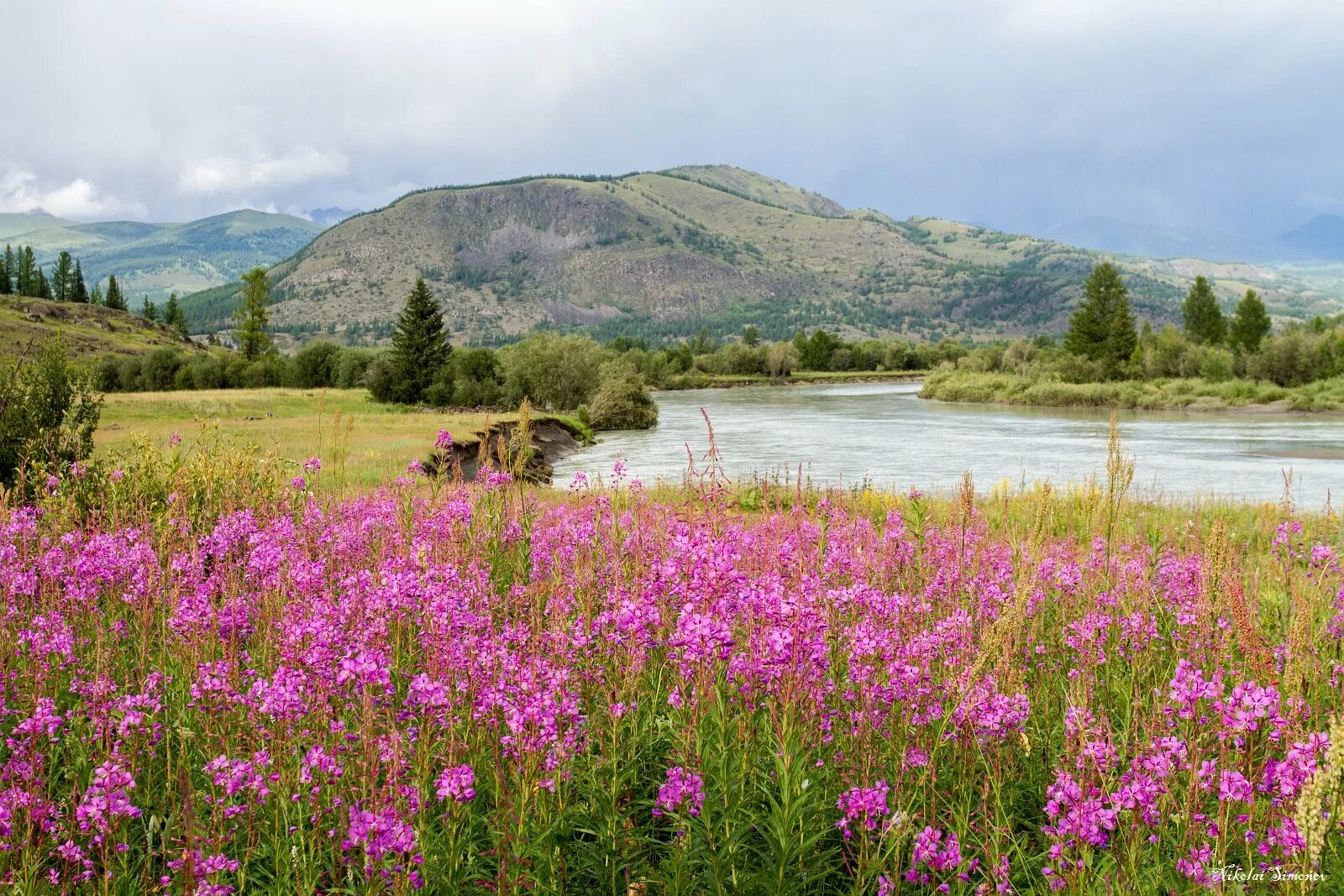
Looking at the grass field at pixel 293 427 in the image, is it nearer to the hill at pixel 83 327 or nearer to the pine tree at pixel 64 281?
the hill at pixel 83 327

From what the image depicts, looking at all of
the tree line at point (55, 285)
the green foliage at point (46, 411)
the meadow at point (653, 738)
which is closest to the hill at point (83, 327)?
the tree line at point (55, 285)

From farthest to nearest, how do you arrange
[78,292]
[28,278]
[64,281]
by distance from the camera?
[78,292] < [64,281] < [28,278]

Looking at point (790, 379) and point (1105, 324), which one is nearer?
point (1105, 324)

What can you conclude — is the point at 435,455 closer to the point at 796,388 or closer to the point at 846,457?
the point at 846,457

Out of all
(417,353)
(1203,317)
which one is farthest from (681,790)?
(1203,317)

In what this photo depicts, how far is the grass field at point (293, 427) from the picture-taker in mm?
22641

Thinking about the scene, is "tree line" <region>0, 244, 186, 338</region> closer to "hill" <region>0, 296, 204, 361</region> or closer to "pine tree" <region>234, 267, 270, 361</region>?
"hill" <region>0, 296, 204, 361</region>

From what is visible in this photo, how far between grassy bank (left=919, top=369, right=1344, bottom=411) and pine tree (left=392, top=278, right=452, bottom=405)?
167 ft

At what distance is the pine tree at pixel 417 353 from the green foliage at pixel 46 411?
52.0 m

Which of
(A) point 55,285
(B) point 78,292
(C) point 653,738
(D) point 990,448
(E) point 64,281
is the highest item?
(A) point 55,285

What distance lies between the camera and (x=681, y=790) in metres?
2.70

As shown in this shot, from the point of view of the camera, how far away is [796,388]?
113375 millimetres

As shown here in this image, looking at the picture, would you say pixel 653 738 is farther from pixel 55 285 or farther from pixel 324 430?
pixel 55 285

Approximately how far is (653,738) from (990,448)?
4003 centimetres
